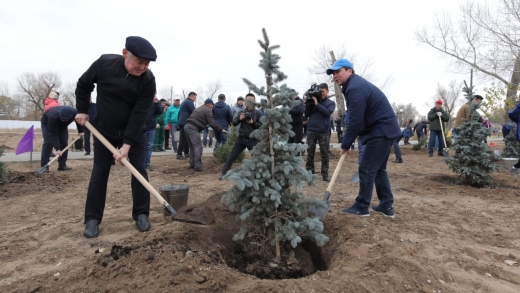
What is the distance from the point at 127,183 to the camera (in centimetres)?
→ 661

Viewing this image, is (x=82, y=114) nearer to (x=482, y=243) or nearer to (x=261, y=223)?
(x=261, y=223)

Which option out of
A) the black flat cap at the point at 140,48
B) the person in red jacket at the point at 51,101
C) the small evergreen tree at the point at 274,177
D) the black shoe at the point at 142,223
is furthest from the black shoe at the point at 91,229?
the person in red jacket at the point at 51,101

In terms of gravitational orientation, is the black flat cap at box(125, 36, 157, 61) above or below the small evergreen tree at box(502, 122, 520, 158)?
above

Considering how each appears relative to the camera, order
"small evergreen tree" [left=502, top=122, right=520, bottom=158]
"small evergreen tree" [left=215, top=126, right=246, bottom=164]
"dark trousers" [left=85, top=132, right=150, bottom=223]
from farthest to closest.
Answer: "small evergreen tree" [left=502, top=122, right=520, bottom=158], "small evergreen tree" [left=215, top=126, right=246, bottom=164], "dark trousers" [left=85, top=132, right=150, bottom=223]

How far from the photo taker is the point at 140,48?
3.14 meters

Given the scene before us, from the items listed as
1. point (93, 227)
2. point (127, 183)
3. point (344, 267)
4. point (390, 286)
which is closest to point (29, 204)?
point (127, 183)

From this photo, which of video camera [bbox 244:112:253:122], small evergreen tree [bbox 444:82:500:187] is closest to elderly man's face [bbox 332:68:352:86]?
video camera [bbox 244:112:253:122]

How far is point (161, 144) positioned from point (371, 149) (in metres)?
10.5

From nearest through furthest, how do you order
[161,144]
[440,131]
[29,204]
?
[29,204] → [440,131] → [161,144]

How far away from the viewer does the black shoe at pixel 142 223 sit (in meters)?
3.62

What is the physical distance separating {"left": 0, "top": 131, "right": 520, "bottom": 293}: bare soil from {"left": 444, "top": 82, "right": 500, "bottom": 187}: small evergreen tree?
2.08 ft

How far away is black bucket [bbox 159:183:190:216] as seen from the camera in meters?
4.20

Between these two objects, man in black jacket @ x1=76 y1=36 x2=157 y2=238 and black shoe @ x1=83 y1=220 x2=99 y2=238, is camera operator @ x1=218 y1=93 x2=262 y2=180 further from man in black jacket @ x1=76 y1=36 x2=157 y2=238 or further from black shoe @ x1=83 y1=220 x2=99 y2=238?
black shoe @ x1=83 y1=220 x2=99 y2=238

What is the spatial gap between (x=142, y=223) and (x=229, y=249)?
3.52 feet
